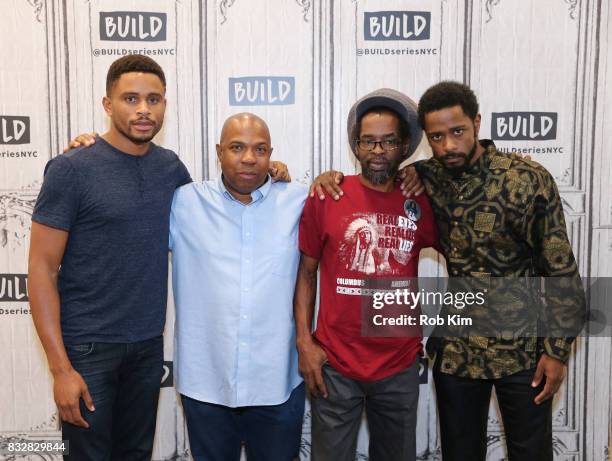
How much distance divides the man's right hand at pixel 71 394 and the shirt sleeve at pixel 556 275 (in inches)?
59.2

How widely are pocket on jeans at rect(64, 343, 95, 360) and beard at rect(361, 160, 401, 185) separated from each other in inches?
43.2

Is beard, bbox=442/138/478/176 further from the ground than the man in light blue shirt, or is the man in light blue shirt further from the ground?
beard, bbox=442/138/478/176

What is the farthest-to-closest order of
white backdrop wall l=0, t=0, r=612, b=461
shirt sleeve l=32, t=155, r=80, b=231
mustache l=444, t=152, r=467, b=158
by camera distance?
white backdrop wall l=0, t=0, r=612, b=461, mustache l=444, t=152, r=467, b=158, shirt sleeve l=32, t=155, r=80, b=231

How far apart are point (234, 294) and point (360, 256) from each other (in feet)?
1.50

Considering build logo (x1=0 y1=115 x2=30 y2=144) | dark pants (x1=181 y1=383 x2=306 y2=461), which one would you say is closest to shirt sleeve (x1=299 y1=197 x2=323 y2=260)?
dark pants (x1=181 y1=383 x2=306 y2=461)

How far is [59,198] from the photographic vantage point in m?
1.56

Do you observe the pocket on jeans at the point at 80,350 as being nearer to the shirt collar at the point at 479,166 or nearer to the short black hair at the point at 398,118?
the short black hair at the point at 398,118

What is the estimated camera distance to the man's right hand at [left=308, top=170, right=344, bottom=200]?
5.89ft

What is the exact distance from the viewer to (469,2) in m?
2.44

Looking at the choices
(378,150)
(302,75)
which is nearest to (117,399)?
(378,150)

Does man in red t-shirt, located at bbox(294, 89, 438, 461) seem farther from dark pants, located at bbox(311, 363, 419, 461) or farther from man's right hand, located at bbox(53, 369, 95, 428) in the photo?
man's right hand, located at bbox(53, 369, 95, 428)

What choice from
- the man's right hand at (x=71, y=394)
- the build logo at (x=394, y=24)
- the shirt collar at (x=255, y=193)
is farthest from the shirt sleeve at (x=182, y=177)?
the build logo at (x=394, y=24)

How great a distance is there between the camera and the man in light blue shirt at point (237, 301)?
5.71 feet

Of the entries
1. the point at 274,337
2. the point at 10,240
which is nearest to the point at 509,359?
the point at 274,337
